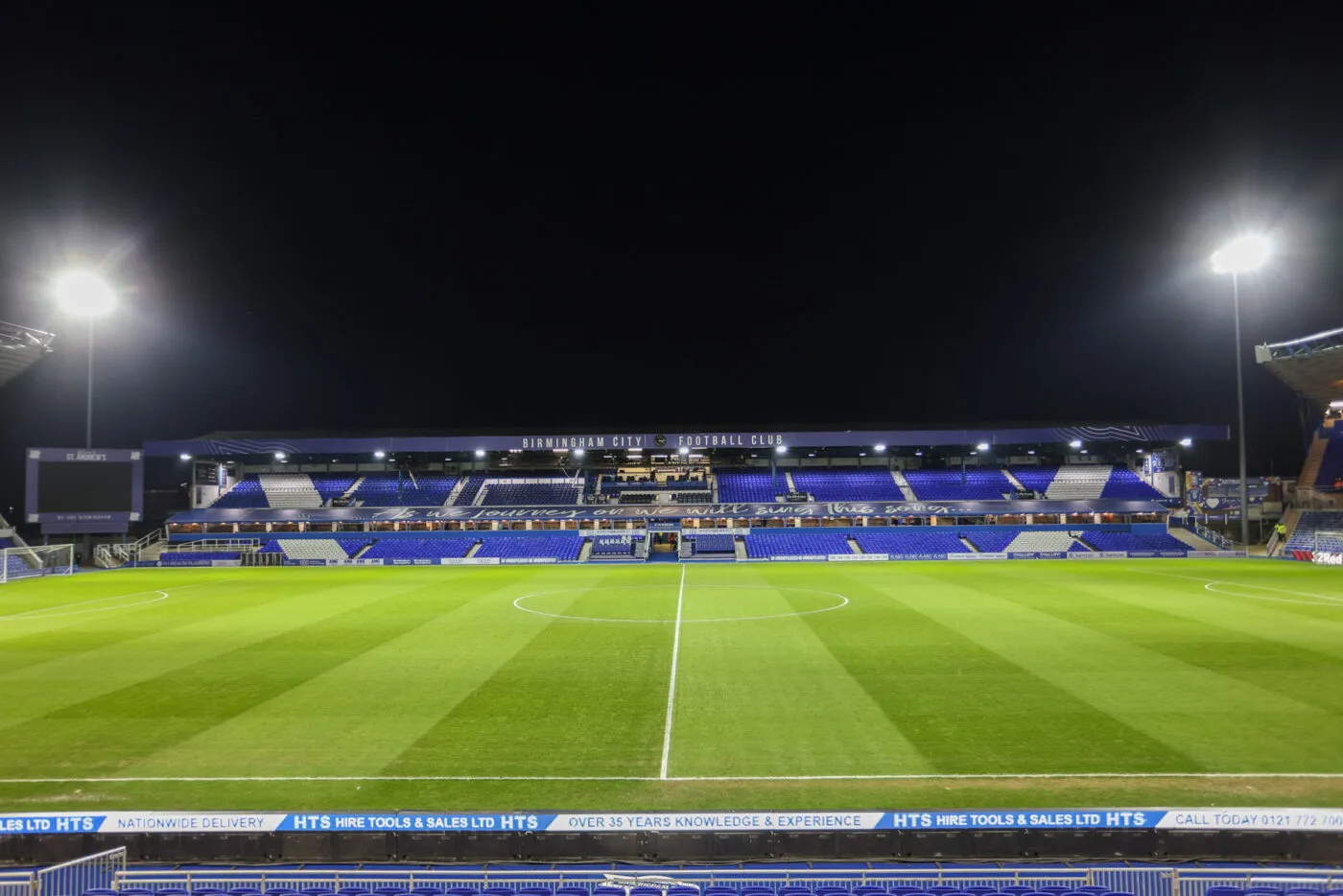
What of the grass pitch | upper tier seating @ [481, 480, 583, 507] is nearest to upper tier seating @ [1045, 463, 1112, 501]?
the grass pitch

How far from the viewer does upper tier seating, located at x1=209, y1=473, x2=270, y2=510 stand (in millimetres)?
55156

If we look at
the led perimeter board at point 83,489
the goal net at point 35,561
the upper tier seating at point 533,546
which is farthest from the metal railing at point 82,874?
the led perimeter board at point 83,489

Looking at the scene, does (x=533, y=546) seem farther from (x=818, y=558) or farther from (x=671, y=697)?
(x=671, y=697)

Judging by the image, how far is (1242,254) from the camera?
3819cm

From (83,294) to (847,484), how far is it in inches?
1908

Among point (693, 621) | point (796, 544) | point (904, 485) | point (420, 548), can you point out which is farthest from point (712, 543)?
point (693, 621)

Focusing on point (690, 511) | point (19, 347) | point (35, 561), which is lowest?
point (35, 561)

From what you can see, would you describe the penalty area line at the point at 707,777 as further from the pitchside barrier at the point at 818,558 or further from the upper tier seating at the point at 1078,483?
the upper tier seating at the point at 1078,483

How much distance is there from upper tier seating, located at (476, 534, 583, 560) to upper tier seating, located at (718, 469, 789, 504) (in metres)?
12.0

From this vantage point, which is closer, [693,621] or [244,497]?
[693,621]

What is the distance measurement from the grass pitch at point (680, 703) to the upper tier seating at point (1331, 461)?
27251 millimetres

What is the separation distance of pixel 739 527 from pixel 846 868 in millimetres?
46340

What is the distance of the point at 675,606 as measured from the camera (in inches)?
1021

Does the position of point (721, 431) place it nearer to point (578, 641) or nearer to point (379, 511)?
point (379, 511)
